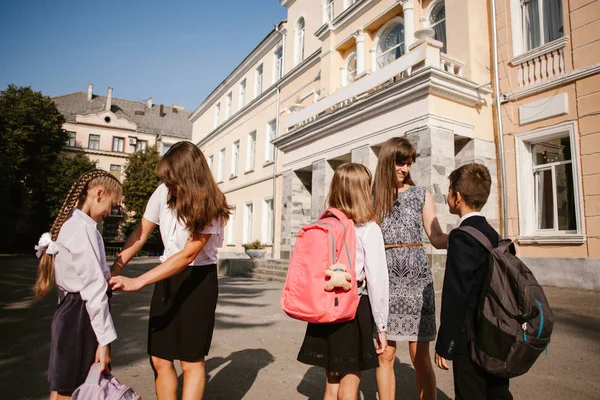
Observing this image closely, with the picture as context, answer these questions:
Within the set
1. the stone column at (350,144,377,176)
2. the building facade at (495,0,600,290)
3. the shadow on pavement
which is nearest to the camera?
the shadow on pavement

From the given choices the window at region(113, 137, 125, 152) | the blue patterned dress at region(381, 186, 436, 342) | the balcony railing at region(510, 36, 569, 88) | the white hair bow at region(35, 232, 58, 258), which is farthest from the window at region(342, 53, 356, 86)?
the window at region(113, 137, 125, 152)

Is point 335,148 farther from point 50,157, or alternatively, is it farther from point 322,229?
point 50,157

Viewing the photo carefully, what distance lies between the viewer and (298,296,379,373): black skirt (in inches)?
87.4

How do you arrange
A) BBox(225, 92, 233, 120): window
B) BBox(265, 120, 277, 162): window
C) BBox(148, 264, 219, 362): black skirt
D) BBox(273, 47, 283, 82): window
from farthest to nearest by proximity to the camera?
BBox(225, 92, 233, 120): window < BBox(273, 47, 283, 82): window < BBox(265, 120, 277, 162): window < BBox(148, 264, 219, 362): black skirt

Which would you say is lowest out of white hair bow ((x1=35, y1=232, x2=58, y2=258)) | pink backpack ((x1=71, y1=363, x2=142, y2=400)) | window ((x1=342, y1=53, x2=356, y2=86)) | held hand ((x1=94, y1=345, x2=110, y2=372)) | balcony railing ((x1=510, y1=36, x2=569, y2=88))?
pink backpack ((x1=71, y1=363, x2=142, y2=400))

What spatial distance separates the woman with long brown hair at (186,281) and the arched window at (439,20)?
37.8 ft

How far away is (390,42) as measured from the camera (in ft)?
44.2

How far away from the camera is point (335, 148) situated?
42.6 ft

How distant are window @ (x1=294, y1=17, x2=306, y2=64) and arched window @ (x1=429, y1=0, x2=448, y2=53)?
8724 mm

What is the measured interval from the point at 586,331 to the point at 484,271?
454 centimetres

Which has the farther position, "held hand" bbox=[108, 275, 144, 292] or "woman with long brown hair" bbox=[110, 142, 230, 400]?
"woman with long brown hair" bbox=[110, 142, 230, 400]

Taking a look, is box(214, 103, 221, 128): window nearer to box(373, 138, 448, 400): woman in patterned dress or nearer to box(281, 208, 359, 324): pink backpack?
box(373, 138, 448, 400): woman in patterned dress

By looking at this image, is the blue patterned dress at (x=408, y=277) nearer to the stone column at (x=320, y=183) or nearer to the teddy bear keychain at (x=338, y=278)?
the teddy bear keychain at (x=338, y=278)

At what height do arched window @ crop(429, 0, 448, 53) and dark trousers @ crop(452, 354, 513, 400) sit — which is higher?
arched window @ crop(429, 0, 448, 53)
